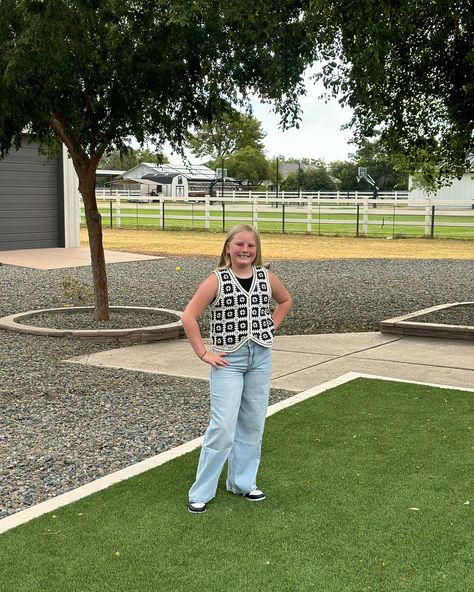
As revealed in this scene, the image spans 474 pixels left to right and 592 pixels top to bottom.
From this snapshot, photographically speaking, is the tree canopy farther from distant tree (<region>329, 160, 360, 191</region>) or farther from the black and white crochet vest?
distant tree (<region>329, 160, 360, 191</region>)

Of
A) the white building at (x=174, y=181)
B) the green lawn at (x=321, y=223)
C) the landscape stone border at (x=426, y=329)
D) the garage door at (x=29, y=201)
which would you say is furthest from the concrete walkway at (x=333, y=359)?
the white building at (x=174, y=181)

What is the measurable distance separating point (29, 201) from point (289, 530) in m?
19.2

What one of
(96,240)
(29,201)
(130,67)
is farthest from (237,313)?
(29,201)

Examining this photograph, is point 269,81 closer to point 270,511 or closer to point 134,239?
point 270,511

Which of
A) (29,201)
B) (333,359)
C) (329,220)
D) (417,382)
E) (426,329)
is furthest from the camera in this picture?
(329,220)

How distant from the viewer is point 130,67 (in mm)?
9734

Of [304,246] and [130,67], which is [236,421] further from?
[304,246]

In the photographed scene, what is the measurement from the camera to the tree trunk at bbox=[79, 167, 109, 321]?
10732 mm

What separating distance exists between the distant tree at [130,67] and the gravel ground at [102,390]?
245 cm

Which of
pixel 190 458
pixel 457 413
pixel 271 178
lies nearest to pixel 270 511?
pixel 190 458

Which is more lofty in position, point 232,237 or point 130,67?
point 130,67

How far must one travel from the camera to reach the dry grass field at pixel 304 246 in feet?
75.8

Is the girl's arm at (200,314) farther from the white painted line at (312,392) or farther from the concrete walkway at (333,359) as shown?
the concrete walkway at (333,359)

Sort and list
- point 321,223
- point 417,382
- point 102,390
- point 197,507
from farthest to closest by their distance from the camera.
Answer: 1. point 321,223
2. point 417,382
3. point 102,390
4. point 197,507
